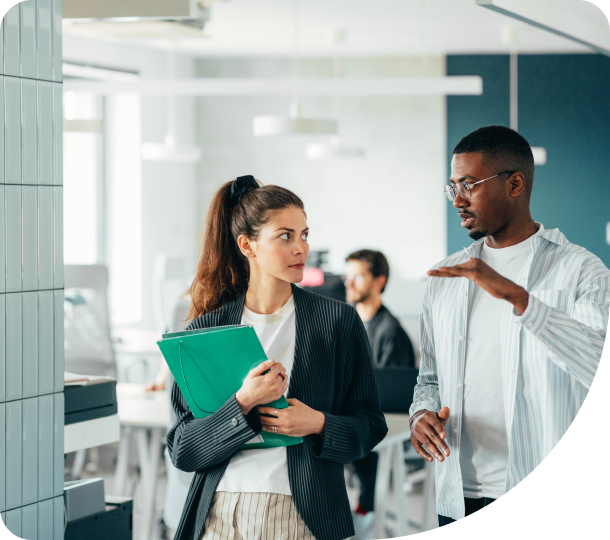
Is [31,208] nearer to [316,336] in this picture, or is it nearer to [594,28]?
[316,336]

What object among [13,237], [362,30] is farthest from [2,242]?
[362,30]

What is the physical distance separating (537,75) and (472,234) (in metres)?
6.62

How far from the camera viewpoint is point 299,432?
53.0 inches

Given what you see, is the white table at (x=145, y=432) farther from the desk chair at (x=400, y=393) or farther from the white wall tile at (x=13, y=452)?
the white wall tile at (x=13, y=452)

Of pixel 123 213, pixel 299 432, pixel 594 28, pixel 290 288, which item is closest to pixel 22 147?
pixel 290 288

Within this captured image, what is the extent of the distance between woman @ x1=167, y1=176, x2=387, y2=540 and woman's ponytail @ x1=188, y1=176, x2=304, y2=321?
34 mm

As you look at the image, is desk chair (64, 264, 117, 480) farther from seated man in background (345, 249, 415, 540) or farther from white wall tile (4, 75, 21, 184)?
white wall tile (4, 75, 21, 184)

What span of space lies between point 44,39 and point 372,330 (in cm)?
260

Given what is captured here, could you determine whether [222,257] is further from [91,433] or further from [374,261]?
[374,261]

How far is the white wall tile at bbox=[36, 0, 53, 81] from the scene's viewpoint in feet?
4.11

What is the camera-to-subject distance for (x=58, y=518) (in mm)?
1322

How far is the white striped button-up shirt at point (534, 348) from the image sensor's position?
1.29 meters

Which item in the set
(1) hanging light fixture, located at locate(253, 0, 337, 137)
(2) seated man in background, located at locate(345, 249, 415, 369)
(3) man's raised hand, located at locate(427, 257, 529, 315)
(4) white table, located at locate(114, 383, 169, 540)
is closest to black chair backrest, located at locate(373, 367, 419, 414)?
(2) seated man in background, located at locate(345, 249, 415, 369)

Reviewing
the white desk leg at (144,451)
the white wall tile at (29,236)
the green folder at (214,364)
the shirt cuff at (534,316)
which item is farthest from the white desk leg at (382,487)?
the white wall tile at (29,236)
